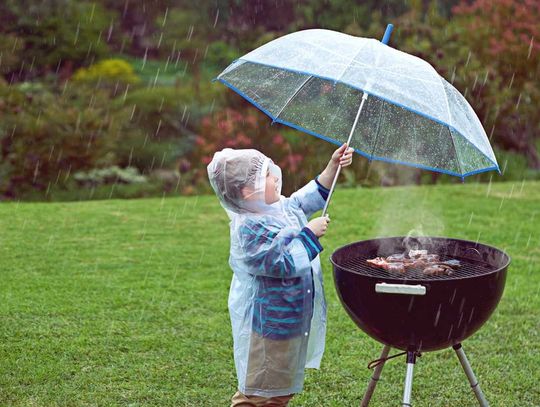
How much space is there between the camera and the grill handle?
102 inches

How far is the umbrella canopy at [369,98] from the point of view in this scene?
2727mm

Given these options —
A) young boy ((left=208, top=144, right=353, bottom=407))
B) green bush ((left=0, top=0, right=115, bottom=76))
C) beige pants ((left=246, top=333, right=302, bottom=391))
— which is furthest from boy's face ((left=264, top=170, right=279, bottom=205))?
green bush ((left=0, top=0, right=115, bottom=76))

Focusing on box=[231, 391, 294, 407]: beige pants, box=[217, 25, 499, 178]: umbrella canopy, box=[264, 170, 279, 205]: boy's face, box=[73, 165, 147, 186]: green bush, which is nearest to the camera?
box=[217, 25, 499, 178]: umbrella canopy

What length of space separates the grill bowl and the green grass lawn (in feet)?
3.45

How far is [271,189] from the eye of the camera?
285 centimetres

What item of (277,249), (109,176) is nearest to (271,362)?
(277,249)

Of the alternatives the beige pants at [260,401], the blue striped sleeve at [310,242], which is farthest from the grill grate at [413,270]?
the beige pants at [260,401]

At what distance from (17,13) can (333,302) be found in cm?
1037

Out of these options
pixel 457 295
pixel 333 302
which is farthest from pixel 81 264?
pixel 457 295

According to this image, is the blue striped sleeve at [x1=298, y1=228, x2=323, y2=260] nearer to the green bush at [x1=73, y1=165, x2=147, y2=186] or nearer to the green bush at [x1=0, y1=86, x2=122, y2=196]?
the green bush at [x1=0, y1=86, x2=122, y2=196]

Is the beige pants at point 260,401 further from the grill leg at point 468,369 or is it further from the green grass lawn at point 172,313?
the green grass lawn at point 172,313

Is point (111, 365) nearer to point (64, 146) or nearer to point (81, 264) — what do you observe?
point (81, 264)

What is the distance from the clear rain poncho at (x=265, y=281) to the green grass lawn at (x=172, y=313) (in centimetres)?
→ 87

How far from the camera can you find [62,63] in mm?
14016
